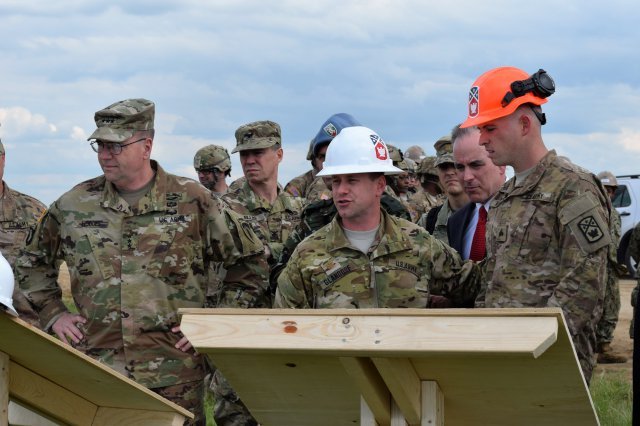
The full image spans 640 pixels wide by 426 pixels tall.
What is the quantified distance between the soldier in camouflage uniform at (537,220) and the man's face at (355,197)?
56 centimetres

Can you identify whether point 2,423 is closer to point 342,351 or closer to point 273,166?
point 342,351

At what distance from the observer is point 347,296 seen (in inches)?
205

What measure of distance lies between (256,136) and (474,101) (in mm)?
4428

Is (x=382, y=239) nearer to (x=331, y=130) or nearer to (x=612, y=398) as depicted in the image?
(x=331, y=130)

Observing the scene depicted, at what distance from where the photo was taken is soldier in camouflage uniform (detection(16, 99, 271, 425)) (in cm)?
597

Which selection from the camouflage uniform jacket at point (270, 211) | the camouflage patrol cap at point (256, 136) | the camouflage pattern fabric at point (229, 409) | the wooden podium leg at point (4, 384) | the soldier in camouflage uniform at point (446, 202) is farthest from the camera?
the camouflage patrol cap at point (256, 136)

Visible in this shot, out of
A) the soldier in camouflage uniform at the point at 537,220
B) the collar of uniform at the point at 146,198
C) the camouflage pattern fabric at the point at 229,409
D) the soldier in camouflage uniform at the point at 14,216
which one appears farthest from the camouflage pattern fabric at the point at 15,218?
the soldier in camouflage uniform at the point at 537,220

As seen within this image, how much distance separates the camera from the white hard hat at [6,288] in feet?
13.6

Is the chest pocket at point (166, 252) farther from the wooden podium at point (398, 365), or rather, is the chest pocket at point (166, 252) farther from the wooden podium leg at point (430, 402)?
the wooden podium leg at point (430, 402)

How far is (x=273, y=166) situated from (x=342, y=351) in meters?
6.30

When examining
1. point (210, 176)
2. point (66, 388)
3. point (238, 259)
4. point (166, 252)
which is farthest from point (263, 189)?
point (66, 388)

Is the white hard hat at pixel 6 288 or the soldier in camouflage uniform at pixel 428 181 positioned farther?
the soldier in camouflage uniform at pixel 428 181

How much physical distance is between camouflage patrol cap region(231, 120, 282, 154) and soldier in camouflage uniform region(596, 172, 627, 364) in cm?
284

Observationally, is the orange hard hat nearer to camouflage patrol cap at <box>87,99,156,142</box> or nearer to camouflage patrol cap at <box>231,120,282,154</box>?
camouflage patrol cap at <box>87,99,156,142</box>
